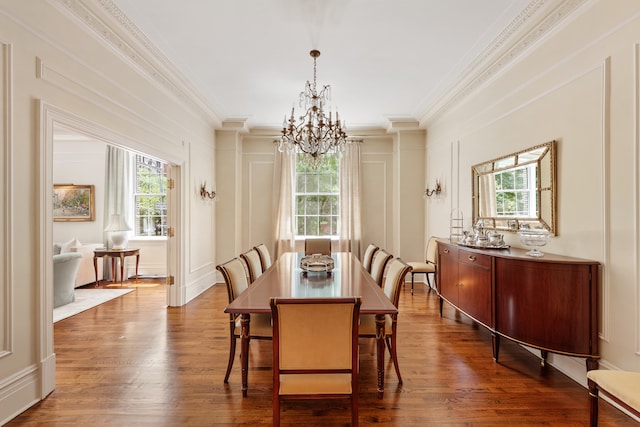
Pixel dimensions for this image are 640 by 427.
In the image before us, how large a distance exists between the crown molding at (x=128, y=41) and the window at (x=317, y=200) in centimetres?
268

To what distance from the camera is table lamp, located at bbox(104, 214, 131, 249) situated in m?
5.46

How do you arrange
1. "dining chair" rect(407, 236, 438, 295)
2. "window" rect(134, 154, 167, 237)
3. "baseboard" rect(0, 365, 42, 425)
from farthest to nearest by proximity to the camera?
1. "window" rect(134, 154, 167, 237)
2. "dining chair" rect(407, 236, 438, 295)
3. "baseboard" rect(0, 365, 42, 425)

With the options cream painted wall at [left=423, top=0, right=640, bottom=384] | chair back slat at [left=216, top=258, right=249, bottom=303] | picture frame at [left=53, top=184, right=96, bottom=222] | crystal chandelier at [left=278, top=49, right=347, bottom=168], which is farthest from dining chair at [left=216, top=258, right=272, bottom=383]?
picture frame at [left=53, top=184, right=96, bottom=222]

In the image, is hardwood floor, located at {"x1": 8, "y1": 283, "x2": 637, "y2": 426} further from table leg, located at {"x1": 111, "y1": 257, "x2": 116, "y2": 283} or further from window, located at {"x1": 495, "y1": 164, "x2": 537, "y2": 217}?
table leg, located at {"x1": 111, "y1": 257, "x2": 116, "y2": 283}

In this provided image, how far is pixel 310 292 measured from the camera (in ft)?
7.35

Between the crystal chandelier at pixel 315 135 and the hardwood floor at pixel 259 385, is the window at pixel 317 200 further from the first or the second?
the hardwood floor at pixel 259 385

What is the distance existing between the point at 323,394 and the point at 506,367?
1828mm

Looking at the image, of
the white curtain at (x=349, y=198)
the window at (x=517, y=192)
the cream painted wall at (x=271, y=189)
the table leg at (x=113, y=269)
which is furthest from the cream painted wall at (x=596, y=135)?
the table leg at (x=113, y=269)

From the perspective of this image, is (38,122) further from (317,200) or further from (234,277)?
(317,200)

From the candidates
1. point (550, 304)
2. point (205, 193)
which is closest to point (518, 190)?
point (550, 304)

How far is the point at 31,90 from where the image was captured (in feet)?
6.69

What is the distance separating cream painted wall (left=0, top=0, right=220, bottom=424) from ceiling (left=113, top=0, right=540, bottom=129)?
42 cm

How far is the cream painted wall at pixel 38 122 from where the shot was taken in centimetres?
190

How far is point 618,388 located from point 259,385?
212cm
